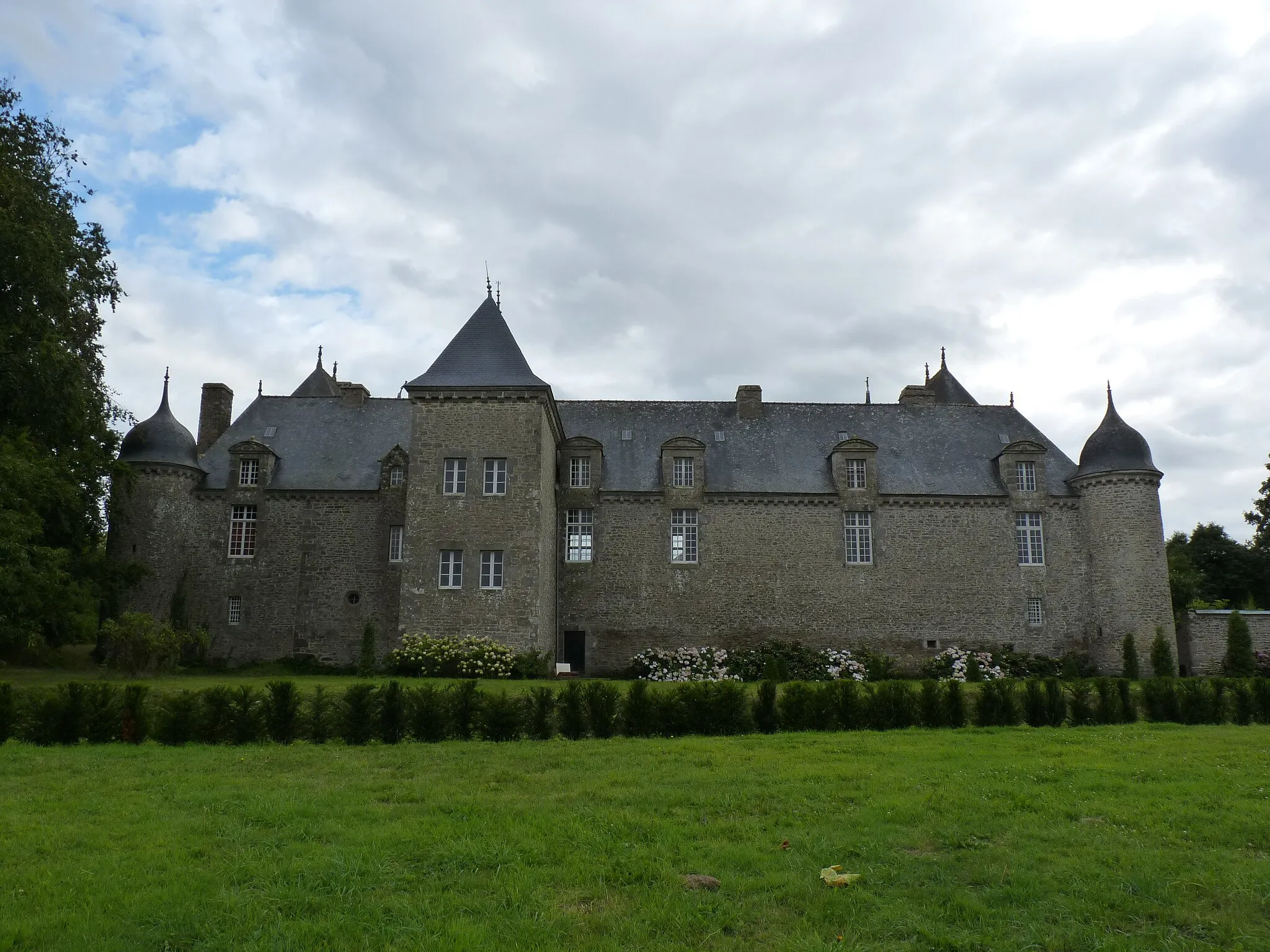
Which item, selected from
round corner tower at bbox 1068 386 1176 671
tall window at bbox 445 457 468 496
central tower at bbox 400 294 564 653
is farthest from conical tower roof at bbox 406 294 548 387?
round corner tower at bbox 1068 386 1176 671

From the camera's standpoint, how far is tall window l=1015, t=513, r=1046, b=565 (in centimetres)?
2895

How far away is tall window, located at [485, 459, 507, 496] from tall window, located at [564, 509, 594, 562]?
4.42 m

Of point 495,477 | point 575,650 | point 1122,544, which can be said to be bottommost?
point 575,650

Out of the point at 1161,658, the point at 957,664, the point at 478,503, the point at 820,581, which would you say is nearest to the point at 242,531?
the point at 478,503

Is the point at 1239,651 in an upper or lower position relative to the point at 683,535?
lower

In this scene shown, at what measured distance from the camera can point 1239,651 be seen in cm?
2723

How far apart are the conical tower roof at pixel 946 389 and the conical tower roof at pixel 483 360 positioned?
17.8 m

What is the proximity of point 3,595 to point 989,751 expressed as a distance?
18004 millimetres

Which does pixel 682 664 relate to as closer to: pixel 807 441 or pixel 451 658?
pixel 451 658

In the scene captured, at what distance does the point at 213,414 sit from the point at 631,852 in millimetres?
28025

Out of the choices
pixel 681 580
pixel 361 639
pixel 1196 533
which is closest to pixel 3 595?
pixel 361 639

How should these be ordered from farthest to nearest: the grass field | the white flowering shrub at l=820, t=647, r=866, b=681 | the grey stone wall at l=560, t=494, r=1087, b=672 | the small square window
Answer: the small square window → the grey stone wall at l=560, t=494, r=1087, b=672 → the white flowering shrub at l=820, t=647, r=866, b=681 → the grass field

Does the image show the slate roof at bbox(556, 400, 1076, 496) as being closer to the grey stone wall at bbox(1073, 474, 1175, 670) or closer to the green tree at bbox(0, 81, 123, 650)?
the grey stone wall at bbox(1073, 474, 1175, 670)

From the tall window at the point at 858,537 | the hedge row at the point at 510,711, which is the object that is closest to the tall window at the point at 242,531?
the hedge row at the point at 510,711
